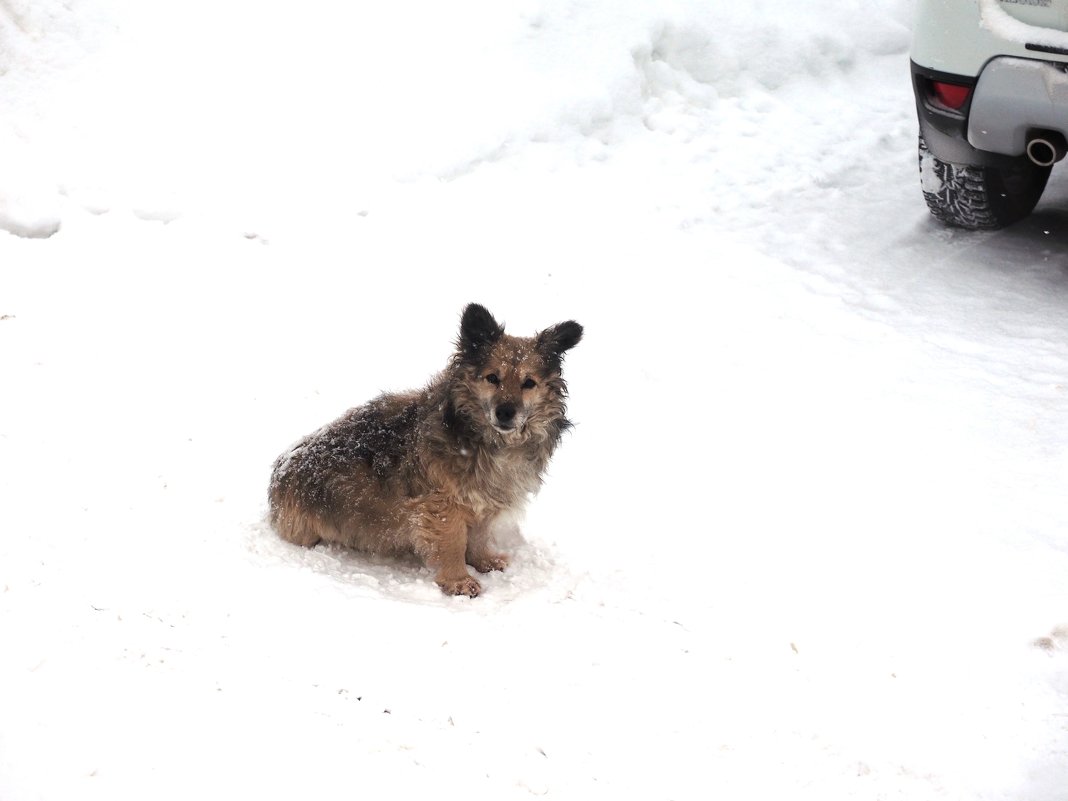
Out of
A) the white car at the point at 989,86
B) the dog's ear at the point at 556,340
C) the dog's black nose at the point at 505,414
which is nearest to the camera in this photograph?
the dog's black nose at the point at 505,414

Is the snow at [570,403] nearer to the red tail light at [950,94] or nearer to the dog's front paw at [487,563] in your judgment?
the dog's front paw at [487,563]

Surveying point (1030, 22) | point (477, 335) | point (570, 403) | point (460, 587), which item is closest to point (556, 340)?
point (477, 335)

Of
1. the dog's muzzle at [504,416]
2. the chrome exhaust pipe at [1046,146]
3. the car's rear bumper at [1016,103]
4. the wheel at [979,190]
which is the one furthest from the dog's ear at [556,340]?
the wheel at [979,190]

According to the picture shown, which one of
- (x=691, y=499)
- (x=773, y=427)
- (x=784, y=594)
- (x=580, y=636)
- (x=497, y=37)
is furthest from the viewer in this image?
(x=497, y=37)

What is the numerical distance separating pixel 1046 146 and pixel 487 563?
4.44 meters

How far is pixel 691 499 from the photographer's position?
582 cm

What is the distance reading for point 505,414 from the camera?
16.1ft

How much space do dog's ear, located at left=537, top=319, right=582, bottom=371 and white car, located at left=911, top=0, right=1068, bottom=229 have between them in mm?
3251

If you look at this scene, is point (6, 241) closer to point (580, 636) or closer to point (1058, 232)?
point (580, 636)

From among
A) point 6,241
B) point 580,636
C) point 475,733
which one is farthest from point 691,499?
point 6,241

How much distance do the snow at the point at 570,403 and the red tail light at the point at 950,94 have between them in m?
1.41

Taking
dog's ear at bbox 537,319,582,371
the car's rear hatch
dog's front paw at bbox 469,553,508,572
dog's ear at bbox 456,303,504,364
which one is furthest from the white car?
dog's front paw at bbox 469,553,508,572

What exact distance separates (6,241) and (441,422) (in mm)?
4352

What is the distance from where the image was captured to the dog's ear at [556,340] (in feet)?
17.1
